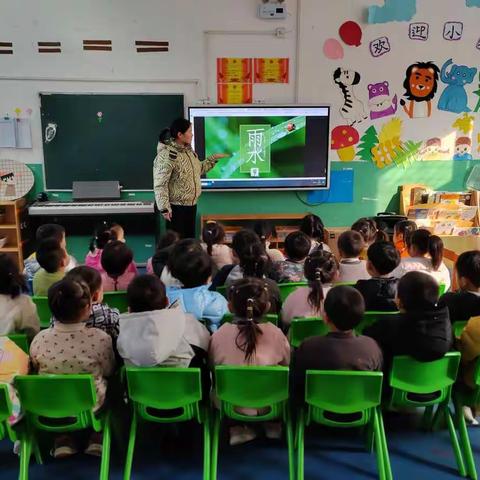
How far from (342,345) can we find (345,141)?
12.1 ft

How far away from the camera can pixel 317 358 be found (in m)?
2.02

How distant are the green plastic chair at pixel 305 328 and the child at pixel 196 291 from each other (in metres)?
0.34

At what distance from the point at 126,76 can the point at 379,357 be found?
397cm

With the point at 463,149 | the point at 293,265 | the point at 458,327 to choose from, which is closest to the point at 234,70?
the point at 463,149

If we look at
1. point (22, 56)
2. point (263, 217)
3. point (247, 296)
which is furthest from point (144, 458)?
point (22, 56)

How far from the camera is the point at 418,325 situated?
2.07m

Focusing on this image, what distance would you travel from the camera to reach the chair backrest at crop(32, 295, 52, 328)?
268 centimetres

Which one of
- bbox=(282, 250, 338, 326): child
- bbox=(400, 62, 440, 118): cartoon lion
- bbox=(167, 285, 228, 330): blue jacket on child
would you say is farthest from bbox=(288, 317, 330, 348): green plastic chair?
bbox=(400, 62, 440, 118): cartoon lion

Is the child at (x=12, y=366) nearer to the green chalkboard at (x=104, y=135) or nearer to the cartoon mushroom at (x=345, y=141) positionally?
the green chalkboard at (x=104, y=135)

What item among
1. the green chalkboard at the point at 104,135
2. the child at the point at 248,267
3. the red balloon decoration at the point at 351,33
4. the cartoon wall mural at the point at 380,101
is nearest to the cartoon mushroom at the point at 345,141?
the cartoon wall mural at the point at 380,101

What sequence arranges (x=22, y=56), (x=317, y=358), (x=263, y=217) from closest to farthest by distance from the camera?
(x=317, y=358) → (x=22, y=56) → (x=263, y=217)

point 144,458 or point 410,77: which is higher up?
point 410,77

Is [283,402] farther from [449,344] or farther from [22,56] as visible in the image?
[22,56]

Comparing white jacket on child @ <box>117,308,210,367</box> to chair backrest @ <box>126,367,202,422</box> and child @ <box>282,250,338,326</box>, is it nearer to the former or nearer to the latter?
chair backrest @ <box>126,367,202,422</box>
